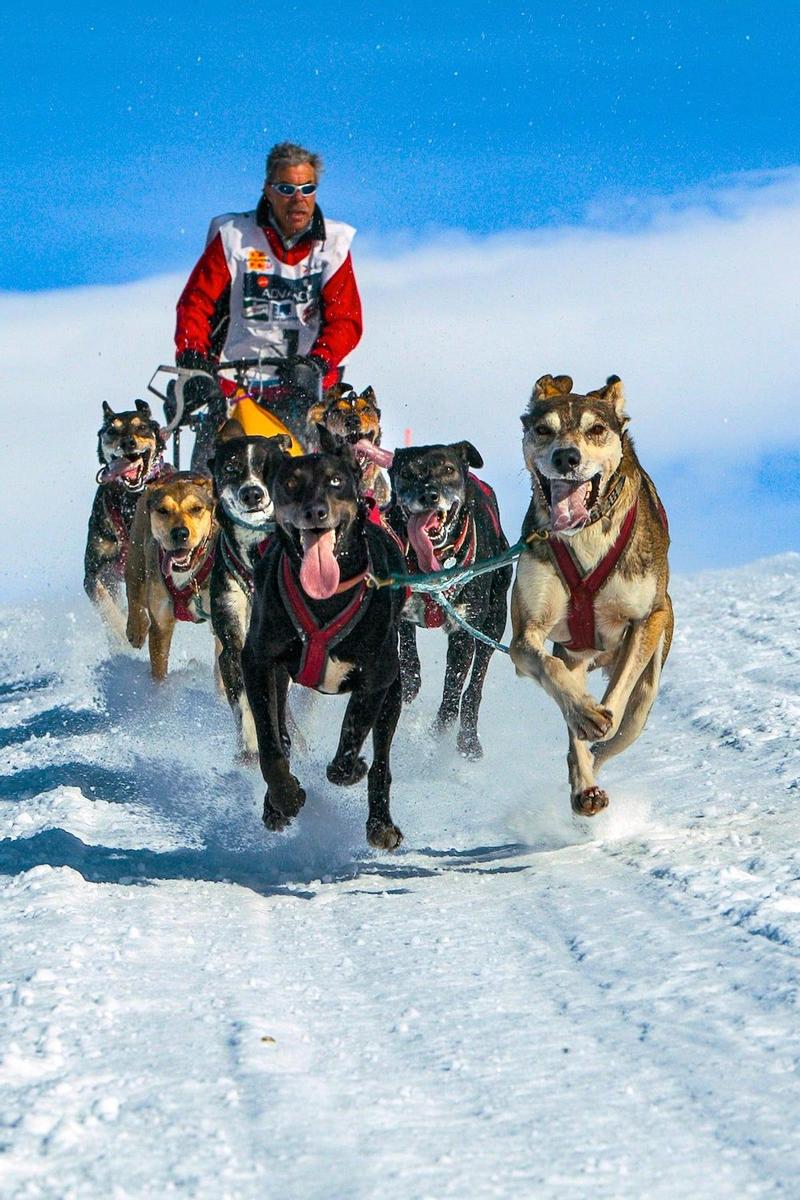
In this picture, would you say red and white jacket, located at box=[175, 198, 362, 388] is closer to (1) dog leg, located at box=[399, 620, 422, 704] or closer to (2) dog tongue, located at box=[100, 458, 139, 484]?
(2) dog tongue, located at box=[100, 458, 139, 484]

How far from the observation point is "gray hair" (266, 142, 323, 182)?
21.7 ft

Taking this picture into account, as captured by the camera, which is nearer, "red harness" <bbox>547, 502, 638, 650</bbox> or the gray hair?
"red harness" <bbox>547, 502, 638, 650</bbox>

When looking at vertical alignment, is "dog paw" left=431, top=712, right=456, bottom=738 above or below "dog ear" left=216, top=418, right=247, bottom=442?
below

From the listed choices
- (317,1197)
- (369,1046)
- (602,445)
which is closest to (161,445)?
(602,445)

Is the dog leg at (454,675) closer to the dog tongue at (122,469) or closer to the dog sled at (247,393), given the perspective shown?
the dog sled at (247,393)

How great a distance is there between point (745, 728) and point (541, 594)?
1941 millimetres

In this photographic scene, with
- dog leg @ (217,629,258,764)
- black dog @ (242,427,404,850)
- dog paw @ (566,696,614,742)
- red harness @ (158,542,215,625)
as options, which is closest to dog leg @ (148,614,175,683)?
red harness @ (158,542,215,625)

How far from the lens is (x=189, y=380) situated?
21.3 ft

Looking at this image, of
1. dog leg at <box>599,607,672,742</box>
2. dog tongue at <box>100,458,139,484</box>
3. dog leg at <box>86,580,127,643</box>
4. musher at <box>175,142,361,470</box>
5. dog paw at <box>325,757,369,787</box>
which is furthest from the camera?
dog leg at <box>86,580,127,643</box>

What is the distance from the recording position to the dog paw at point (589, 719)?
13.3ft

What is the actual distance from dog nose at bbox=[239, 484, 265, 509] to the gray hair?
5.93 feet

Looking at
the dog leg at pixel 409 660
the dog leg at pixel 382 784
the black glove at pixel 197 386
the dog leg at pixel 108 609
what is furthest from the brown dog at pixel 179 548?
the dog leg at pixel 382 784

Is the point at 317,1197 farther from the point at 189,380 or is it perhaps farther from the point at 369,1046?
the point at 189,380

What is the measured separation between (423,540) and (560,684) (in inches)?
59.6
